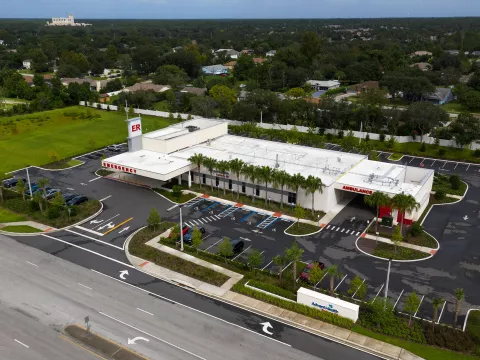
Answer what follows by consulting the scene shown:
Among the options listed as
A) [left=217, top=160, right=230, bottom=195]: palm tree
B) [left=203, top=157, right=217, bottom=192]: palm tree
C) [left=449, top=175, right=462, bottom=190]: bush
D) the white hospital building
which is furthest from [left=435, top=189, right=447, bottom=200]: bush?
[left=203, top=157, right=217, bottom=192]: palm tree

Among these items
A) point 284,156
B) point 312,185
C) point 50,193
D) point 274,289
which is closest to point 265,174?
point 312,185

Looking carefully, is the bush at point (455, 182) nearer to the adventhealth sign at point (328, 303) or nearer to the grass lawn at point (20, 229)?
the adventhealth sign at point (328, 303)

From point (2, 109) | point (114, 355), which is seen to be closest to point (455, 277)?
point (114, 355)

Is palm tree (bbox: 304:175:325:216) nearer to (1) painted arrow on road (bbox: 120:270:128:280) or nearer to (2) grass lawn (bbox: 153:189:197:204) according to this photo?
(2) grass lawn (bbox: 153:189:197:204)

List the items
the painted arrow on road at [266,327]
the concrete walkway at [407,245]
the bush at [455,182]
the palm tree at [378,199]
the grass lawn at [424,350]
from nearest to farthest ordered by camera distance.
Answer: the grass lawn at [424,350], the painted arrow on road at [266,327], the concrete walkway at [407,245], the palm tree at [378,199], the bush at [455,182]

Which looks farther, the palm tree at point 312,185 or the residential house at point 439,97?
the residential house at point 439,97

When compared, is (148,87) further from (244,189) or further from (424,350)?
(424,350)

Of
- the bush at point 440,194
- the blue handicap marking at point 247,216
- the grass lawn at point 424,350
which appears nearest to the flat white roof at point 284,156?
the blue handicap marking at point 247,216
